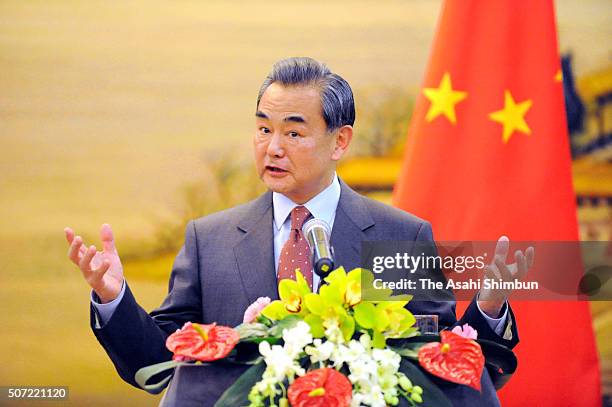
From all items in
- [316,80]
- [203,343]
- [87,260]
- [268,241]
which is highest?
[316,80]

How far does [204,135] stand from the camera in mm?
3877

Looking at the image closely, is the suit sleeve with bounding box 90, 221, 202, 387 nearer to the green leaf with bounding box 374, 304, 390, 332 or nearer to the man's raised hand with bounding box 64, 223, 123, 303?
→ the man's raised hand with bounding box 64, 223, 123, 303

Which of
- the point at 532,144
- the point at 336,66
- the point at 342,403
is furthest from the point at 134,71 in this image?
the point at 342,403

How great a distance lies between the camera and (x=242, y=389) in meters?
1.58

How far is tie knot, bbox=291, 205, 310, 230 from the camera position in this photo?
2.44 metres

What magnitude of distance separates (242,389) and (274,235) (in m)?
0.93

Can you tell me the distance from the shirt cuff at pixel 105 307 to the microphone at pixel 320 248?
23.2 inches

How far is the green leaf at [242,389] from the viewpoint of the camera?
5.12 ft

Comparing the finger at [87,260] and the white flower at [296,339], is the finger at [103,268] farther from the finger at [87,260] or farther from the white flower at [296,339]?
the white flower at [296,339]

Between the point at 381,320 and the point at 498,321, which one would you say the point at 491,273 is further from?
the point at 381,320

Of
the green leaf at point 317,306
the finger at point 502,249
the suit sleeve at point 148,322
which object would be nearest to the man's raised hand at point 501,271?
the finger at point 502,249

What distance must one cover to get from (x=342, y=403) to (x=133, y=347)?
82cm

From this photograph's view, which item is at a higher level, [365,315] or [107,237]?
[107,237]

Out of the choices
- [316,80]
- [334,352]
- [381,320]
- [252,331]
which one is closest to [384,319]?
[381,320]
